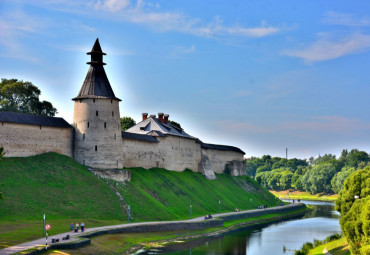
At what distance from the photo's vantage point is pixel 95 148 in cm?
5831

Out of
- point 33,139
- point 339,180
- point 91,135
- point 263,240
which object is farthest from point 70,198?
point 339,180

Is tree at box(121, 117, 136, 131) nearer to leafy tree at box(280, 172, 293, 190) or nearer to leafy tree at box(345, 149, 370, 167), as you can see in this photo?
leafy tree at box(280, 172, 293, 190)

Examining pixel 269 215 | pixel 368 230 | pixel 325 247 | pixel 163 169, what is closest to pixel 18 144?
pixel 163 169

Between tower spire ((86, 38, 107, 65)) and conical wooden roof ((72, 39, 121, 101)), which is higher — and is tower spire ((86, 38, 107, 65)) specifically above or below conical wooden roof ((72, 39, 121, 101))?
above

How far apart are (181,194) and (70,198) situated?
20.0 m

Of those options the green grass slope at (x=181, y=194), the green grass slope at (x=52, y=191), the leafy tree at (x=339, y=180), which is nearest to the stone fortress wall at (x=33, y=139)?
the green grass slope at (x=52, y=191)

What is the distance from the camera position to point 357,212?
3947 cm

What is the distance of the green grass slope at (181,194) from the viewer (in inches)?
2201

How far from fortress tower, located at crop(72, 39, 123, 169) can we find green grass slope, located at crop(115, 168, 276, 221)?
3.82 meters

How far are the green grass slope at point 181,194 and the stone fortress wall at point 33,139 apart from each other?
742 cm

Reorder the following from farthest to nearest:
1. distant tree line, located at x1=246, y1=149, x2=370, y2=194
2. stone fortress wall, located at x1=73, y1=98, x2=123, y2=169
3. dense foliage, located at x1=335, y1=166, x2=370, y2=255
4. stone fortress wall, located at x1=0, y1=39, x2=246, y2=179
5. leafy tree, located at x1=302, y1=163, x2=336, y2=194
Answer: leafy tree, located at x1=302, y1=163, x2=336, y2=194
distant tree line, located at x1=246, y1=149, x2=370, y2=194
stone fortress wall, located at x1=73, y1=98, x2=123, y2=169
stone fortress wall, located at x1=0, y1=39, x2=246, y2=179
dense foliage, located at x1=335, y1=166, x2=370, y2=255

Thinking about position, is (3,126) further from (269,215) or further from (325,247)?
(269,215)

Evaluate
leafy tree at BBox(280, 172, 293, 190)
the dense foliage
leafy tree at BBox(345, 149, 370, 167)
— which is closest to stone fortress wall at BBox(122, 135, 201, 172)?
the dense foliage

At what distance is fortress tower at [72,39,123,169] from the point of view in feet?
191
